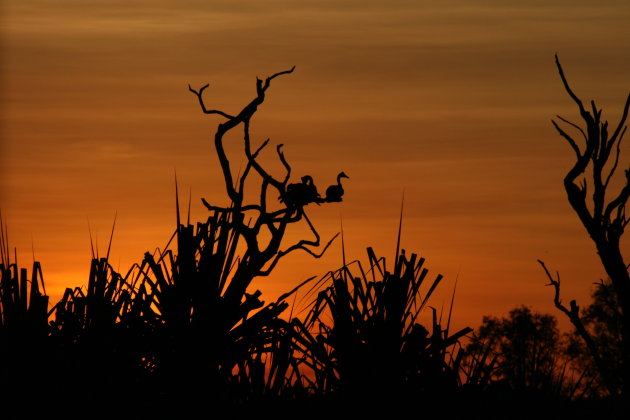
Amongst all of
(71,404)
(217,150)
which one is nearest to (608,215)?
(217,150)

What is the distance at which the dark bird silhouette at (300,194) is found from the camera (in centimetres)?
823

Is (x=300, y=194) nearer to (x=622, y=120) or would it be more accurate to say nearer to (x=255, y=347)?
(x=255, y=347)

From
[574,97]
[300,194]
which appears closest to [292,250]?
[300,194]

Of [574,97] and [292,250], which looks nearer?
[292,250]

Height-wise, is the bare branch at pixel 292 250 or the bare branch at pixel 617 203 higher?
the bare branch at pixel 617 203

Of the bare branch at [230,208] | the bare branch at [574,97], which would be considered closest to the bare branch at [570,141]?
the bare branch at [574,97]

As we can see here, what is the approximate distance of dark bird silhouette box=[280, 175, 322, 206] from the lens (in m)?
8.23

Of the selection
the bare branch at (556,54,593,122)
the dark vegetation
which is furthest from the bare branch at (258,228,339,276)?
the bare branch at (556,54,593,122)

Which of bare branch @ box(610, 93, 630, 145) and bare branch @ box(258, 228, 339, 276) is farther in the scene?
bare branch @ box(610, 93, 630, 145)

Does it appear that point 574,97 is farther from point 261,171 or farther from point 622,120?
point 261,171

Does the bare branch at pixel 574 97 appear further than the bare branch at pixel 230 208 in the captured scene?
Yes

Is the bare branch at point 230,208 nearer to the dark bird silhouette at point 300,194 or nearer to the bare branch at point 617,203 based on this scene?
the dark bird silhouette at point 300,194

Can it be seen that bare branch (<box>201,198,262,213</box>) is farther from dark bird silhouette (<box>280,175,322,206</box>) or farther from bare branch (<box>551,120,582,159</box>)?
bare branch (<box>551,120,582,159</box>)

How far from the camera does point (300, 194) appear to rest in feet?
27.0
